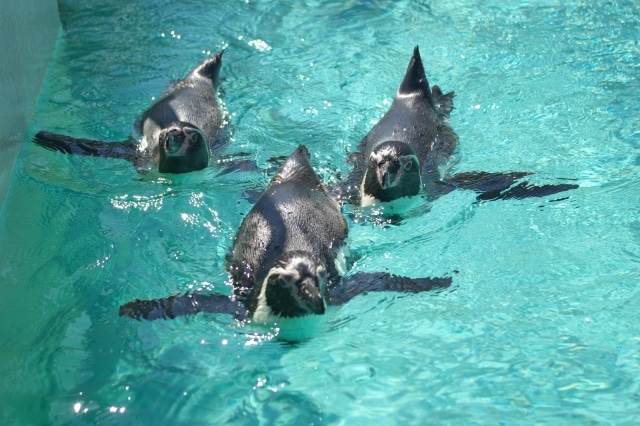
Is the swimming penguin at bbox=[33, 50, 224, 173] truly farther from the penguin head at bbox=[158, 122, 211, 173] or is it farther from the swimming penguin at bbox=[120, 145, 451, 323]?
the swimming penguin at bbox=[120, 145, 451, 323]

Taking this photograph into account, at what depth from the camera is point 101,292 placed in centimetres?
430

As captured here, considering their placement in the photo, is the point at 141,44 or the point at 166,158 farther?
the point at 141,44

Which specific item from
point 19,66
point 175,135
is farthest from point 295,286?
point 19,66

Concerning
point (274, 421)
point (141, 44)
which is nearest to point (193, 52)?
point (141, 44)

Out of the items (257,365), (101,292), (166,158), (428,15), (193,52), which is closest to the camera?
(257,365)

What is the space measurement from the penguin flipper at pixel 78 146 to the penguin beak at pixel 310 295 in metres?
2.41

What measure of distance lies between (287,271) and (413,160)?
1.74m

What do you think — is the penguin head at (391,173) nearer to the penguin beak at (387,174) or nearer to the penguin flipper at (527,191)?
the penguin beak at (387,174)

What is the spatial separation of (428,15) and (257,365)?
5.23 metres

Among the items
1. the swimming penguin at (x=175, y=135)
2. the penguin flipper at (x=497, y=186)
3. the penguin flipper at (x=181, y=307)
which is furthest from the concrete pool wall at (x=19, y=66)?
the penguin flipper at (x=497, y=186)

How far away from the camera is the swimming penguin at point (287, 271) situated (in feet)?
12.6

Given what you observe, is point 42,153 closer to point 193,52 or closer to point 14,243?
point 14,243

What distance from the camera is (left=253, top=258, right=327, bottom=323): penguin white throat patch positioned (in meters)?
3.78

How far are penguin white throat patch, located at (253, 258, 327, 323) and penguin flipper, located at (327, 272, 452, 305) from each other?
271 mm
